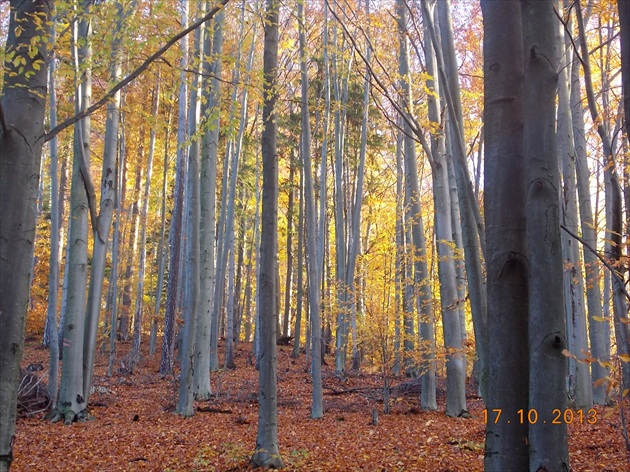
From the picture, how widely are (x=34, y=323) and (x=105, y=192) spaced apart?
51.2ft

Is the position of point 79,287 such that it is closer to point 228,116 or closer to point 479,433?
point 228,116

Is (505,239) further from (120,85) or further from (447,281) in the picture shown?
(447,281)

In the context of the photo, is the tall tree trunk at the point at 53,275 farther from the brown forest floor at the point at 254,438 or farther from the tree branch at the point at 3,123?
the tree branch at the point at 3,123

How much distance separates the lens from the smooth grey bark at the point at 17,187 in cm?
306

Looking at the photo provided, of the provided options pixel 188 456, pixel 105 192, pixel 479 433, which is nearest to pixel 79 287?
pixel 105 192

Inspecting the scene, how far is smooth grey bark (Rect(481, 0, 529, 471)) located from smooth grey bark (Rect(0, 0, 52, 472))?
277 centimetres

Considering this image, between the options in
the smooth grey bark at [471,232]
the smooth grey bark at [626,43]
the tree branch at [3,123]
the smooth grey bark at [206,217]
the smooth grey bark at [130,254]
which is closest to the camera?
the smooth grey bark at [626,43]

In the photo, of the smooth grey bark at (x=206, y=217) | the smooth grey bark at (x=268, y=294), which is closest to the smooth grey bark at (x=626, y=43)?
the smooth grey bark at (x=268, y=294)

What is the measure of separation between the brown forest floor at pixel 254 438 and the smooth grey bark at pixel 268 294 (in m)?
0.36

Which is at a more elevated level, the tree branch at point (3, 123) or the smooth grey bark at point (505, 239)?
the tree branch at point (3, 123)

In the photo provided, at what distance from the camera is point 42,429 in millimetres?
7012

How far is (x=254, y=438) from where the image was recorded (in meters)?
6.85

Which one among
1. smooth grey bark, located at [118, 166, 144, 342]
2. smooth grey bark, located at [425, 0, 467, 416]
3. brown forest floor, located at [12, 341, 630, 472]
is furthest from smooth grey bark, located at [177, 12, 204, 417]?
smooth grey bark, located at [118, 166, 144, 342]

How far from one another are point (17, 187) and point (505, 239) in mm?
2915
